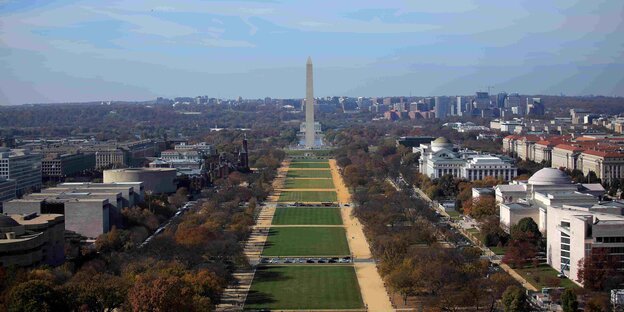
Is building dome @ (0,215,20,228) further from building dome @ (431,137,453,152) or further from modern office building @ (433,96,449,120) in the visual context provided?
modern office building @ (433,96,449,120)

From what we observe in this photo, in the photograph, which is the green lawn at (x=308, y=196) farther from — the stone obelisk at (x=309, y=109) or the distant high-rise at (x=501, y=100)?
the distant high-rise at (x=501, y=100)

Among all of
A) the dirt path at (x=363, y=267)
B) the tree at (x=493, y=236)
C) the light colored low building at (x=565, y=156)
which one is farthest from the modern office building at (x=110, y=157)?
the tree at (x=493, y=236)

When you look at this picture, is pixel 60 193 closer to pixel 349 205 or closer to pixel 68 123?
pixel 349 205

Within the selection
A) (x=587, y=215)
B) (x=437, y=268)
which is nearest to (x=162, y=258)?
(x=437, y=268)

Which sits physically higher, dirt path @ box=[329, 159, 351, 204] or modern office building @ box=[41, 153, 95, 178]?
modern office building @ box=[41, 153, 95, 178]

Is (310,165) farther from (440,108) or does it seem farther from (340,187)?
(440,108)

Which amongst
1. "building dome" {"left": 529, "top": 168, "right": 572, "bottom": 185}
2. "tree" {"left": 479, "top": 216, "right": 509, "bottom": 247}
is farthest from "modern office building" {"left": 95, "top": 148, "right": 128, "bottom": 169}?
"tree" {"left": 479, "top": 216, "right": 509, "bottom": 247}

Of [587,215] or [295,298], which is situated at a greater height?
[587,215]
